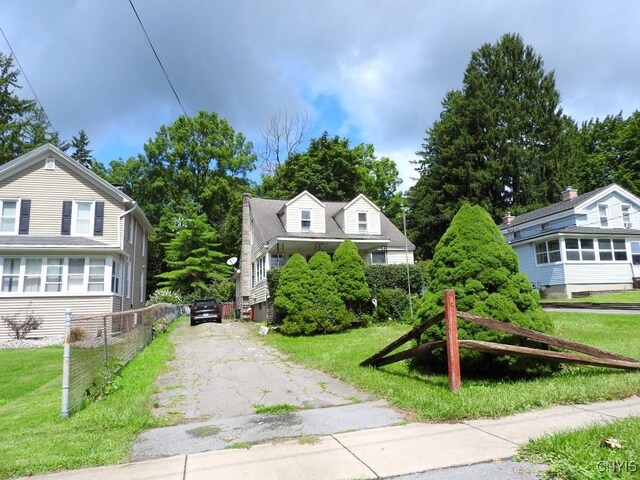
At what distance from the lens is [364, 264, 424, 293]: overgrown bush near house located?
19.7 meters

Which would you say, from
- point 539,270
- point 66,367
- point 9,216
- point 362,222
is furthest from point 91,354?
point 539,270

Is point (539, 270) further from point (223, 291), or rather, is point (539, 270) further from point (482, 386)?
point (482, 386)

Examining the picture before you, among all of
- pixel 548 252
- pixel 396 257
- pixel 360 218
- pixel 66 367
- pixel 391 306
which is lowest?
pixel 66 367

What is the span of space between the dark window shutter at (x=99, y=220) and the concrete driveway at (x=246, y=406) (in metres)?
13.2

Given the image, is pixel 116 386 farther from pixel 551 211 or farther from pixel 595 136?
pixel 595 136

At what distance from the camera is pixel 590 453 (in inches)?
137

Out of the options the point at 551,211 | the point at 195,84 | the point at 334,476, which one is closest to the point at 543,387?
the point at 334,476

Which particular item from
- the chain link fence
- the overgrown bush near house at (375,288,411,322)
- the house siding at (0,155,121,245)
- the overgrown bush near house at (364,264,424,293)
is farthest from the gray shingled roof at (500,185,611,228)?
the chain link fence

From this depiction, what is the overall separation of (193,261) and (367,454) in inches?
1453

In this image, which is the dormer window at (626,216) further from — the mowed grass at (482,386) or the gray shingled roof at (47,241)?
the gray shingled roof at (47,241)

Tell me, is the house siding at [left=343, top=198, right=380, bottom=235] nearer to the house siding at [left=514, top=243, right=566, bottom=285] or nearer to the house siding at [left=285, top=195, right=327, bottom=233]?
the house siding at [left=285, top=195, right=327, bottom=233]

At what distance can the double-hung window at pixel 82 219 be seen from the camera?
21.2m

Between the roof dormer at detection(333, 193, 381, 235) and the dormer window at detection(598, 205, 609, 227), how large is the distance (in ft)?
54.0

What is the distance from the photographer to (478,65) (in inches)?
1877
